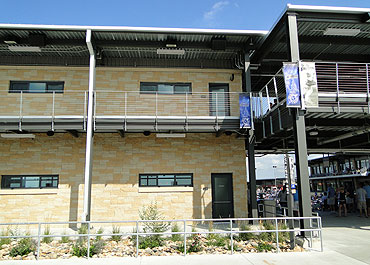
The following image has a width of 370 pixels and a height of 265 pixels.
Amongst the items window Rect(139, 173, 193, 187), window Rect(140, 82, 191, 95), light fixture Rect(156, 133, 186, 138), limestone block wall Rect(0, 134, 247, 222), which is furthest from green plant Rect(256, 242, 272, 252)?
window Rect(140, 82, 191, 95)

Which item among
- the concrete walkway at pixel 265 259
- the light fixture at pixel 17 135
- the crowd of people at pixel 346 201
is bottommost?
the concrete walkway at pixel 265 259

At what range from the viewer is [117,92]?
12.6 meters

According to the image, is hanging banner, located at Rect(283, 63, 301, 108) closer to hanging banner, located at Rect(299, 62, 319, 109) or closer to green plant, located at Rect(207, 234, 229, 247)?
hanging banner, located at Rect(299, 62, 319, 109)

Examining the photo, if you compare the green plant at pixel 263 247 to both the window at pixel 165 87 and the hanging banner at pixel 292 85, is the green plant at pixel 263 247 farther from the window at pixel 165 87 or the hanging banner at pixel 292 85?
the window at pixel 165 87

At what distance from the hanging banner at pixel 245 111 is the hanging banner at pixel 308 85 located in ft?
9.09

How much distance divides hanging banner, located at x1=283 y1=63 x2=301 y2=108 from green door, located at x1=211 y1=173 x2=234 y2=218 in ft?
16.6

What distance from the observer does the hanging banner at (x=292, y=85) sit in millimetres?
8453

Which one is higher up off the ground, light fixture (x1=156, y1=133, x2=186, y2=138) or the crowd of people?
light fixture (x1=156, y1=133, x2=186, y2=138)

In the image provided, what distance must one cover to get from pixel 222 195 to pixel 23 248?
740 centimetres

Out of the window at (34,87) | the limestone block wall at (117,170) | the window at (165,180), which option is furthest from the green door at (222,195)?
the window at (34,87)

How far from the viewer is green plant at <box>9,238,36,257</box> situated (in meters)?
7.55

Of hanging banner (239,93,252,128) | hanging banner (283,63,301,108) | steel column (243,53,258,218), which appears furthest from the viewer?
steel column (243,53,258,218)

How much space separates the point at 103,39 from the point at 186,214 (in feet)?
24.5

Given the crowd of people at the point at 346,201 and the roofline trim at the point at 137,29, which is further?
the crowd of people at the point at 346,201
